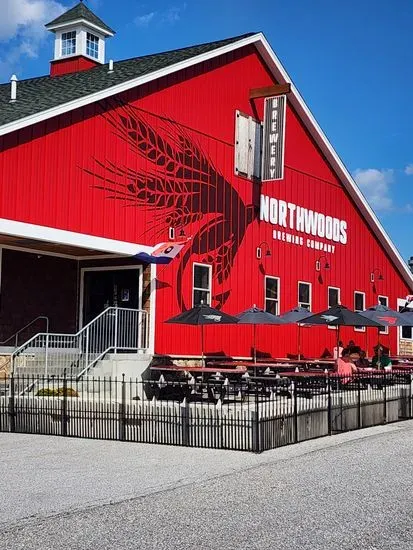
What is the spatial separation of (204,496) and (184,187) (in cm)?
1520

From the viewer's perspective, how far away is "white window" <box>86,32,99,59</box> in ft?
93.0

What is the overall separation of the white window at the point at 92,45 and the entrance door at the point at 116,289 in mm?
9382

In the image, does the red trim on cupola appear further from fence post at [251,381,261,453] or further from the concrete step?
fence post at [251,381,261,453]

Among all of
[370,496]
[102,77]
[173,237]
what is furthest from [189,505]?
[102,77]

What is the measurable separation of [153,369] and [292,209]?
9.45m

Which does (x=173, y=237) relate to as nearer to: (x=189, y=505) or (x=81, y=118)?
(x=81, y=118)

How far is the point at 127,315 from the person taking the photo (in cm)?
2161

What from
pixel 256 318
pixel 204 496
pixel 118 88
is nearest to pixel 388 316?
pixel 256 318

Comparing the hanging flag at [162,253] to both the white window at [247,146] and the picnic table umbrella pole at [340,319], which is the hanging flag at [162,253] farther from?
the white window at [247,146]

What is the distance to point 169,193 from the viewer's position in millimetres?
22891

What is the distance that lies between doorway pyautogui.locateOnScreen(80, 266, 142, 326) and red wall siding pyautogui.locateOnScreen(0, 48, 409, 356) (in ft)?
2.15

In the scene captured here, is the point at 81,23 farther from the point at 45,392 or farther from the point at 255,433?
the point at 255,433

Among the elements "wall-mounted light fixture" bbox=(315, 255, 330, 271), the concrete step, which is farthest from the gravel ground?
"wall-mounted light fixture" bbox=(315, 255, 330, 271)

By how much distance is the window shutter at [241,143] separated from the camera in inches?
1009
